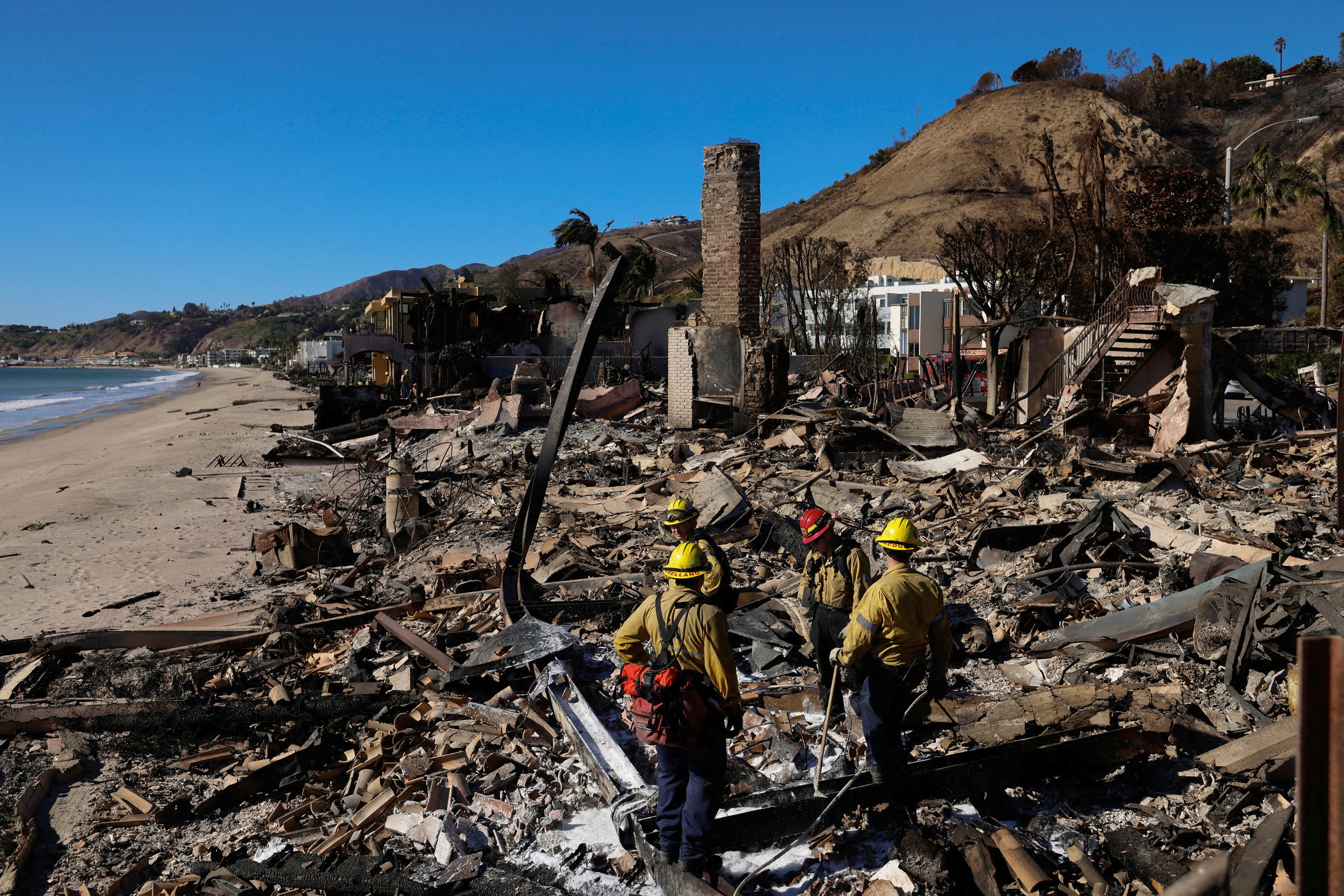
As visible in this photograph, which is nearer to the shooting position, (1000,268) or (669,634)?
(669,634)

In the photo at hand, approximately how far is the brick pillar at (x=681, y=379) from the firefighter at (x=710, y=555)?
10.9 meters

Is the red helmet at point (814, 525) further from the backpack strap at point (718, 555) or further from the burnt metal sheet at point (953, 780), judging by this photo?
the burnt metal sheet at point (953, 780)

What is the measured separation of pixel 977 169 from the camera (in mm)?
70562

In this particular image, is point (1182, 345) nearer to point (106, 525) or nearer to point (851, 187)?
point (106, 525)

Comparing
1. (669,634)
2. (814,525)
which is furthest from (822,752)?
(814,525)

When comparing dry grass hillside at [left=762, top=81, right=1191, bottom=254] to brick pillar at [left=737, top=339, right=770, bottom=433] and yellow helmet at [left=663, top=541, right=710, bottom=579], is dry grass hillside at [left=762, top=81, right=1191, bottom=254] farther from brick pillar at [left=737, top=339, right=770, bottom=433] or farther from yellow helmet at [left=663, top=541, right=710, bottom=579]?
yellow helmet at [left=663, top=541, right=710, bottom=579]

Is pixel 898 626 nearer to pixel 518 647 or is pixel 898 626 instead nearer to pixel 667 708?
pixel 667 708

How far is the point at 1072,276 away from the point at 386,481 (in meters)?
22.2

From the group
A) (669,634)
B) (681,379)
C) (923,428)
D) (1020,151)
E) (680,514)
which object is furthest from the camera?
(1020,151)

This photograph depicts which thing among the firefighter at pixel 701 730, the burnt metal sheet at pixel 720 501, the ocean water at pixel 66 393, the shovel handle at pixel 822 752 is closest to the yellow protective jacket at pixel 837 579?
the shovel handle at pixel 822 752

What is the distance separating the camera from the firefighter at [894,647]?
14.2ft

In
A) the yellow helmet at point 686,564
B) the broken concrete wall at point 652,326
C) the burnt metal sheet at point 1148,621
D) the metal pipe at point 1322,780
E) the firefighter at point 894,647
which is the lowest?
the burnt metal sheet at point 1148,621

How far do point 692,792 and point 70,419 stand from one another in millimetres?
51483

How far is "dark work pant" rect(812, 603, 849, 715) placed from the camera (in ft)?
17.6
